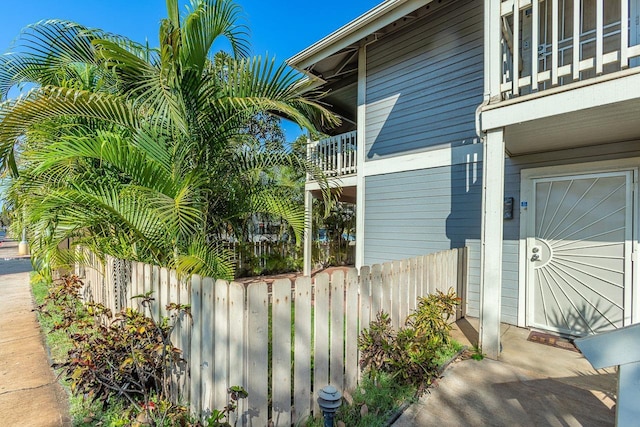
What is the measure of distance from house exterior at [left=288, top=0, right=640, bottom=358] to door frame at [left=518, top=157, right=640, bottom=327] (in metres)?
0.01

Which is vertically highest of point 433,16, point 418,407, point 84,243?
point 433,16

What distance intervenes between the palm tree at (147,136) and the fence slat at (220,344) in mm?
799

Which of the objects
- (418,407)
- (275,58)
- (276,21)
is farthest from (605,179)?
(276,21)

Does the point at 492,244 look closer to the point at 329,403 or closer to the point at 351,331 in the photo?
the point at 351,331

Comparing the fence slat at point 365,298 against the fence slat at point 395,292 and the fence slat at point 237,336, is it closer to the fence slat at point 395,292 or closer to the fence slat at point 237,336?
the fence slat at point 395,292

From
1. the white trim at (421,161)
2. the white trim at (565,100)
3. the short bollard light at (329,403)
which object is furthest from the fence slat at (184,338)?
the white trim at (421,161)

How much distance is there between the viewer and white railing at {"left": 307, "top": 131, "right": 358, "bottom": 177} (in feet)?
24.3

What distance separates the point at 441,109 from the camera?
5418 mm

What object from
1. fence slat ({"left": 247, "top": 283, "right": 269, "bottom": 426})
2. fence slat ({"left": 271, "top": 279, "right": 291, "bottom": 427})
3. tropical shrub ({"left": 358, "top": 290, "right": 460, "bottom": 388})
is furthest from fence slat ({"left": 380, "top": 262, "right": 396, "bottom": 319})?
fence slat ({"left": 247, "top": 283, "right": 269, "bottom": 426})

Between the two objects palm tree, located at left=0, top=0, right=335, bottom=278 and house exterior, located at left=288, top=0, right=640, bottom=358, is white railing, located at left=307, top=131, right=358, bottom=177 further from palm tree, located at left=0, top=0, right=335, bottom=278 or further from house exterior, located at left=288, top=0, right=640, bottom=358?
palm tree, located at left=0, top=0, right=335, bottom=278

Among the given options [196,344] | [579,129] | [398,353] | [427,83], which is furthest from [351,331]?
[427,83]

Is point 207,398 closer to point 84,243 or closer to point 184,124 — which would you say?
point 184,124

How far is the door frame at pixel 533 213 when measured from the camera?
3676 mm

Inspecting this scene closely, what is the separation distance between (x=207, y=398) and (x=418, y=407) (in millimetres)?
1626
